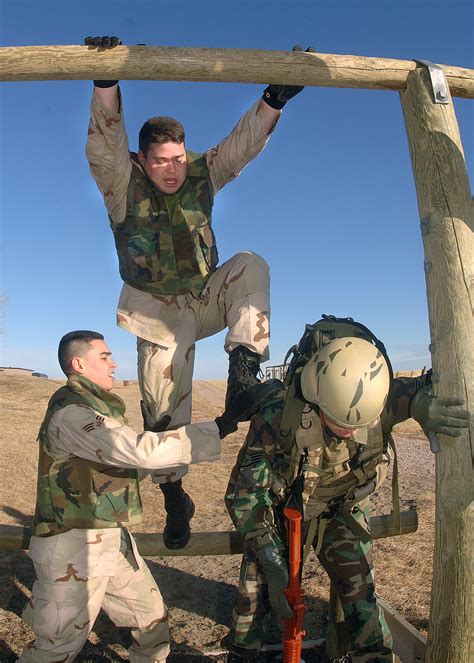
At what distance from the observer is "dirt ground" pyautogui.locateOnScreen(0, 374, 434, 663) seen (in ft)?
17.0

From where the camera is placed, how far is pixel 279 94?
11.8 feet

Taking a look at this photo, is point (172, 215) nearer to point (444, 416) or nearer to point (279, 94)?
point (279, 94)

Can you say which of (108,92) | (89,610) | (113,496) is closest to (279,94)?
(108,92)

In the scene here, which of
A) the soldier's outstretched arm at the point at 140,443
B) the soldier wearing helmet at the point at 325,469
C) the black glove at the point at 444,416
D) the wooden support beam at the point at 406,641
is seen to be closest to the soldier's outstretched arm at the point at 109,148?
the soldier's outstretched arm at the point at 140,443

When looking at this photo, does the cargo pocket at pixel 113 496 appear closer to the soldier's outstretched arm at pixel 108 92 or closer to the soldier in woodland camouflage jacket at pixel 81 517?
the soldier in woodland camouflage jacket at pixel 81 517

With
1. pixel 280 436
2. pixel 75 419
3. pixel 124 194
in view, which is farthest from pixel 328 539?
pixel 124 194

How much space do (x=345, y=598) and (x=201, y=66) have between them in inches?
134

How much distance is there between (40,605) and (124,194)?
2579 mm

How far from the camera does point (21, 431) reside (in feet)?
41.3

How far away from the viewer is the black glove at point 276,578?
3.42 m

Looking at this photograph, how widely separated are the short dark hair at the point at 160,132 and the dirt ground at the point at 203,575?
3.78 metres

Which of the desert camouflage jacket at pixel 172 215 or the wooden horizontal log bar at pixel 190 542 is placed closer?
the desert camouflage jacket at pixel 172 215

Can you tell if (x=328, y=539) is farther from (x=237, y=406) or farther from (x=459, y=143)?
(x=459, y=143)

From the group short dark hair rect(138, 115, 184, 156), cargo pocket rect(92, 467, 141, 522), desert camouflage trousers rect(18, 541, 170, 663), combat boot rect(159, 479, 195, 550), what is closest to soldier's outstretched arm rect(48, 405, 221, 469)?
cargo pocket rect(92, 467, 141, 522)
